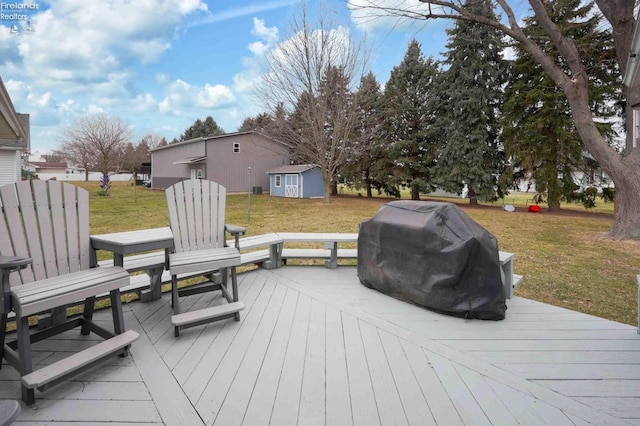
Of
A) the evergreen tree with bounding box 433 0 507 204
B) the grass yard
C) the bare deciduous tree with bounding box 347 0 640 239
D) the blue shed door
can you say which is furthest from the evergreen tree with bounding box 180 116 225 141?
the bare deciduous tree with bounding box 347 0 640 239

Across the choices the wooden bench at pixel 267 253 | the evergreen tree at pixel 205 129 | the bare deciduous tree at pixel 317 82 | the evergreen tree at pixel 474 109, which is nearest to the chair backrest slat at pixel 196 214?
the wooden bench at pixel 267 253

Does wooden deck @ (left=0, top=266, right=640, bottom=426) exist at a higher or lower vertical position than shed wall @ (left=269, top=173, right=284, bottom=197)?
lower

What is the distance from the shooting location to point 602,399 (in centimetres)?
172

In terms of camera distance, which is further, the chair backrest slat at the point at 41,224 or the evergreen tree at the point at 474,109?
the evergreen tree at the point at 474,109

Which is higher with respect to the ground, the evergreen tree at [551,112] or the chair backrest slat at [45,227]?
the evergreen tree at [551,112]

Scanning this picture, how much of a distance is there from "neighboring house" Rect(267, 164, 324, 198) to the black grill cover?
16.1 m

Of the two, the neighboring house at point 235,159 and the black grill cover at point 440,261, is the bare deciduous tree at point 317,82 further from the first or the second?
the black grill cover at point 440,261

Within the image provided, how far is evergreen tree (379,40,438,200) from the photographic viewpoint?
54.0ft

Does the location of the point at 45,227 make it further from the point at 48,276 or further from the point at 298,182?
the point at 298,182

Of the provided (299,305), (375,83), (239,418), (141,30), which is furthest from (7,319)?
(375,83)

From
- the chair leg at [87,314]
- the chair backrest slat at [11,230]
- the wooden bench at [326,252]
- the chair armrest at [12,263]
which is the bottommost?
the chair leg at [87,314]

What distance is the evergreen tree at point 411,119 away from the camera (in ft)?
54.0

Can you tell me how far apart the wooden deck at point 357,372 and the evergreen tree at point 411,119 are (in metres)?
14.3

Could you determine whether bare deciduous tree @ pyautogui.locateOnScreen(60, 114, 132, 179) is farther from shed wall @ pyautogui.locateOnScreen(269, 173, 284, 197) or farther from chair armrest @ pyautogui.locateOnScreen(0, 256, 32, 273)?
chair armrest @ pyautogui.locateOnScreen(0, 256, 32, 273)
